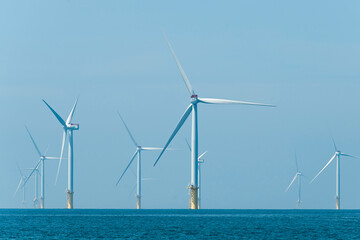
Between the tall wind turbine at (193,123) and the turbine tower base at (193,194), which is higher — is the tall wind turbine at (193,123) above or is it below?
above

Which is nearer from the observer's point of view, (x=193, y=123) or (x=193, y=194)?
(x=193, y=123)

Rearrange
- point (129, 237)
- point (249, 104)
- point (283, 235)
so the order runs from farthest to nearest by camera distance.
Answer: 1. point (249, 104)
2. point (283, 235)
3. point (129, 237)

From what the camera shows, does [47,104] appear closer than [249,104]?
Answer: No

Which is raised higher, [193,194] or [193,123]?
[193,123]

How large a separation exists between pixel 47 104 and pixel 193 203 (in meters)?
36.1

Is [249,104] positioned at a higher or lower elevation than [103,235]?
higher

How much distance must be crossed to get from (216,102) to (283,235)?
48.7 metres

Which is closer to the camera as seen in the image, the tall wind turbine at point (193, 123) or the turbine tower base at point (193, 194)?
the tall wind turbine at point (193, 123)

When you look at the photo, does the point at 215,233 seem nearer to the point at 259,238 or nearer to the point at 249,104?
the point at 259,238

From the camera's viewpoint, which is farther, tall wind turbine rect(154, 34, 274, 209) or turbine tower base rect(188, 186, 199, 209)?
turbine tower base rect(188, 186, 199, 209)

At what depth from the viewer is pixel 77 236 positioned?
323 feet

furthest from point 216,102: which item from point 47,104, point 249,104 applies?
point 47,104

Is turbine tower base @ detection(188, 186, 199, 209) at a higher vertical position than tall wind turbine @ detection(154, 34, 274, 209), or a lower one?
lower

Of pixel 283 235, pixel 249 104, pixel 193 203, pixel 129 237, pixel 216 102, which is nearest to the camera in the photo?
pixel 129 237
